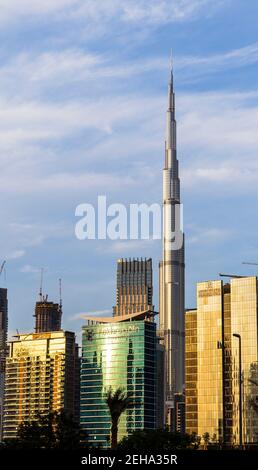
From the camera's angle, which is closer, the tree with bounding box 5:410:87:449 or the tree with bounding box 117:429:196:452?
the tree with bounding box 5:410:87:449

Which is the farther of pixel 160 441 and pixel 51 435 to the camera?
pixel 160 441

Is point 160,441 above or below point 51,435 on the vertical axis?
below

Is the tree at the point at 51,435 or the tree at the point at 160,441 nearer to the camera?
the tree at the point at 51,435

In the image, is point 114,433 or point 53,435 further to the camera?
point 53,435

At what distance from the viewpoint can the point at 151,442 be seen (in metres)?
122

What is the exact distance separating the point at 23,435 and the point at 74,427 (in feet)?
23.4
